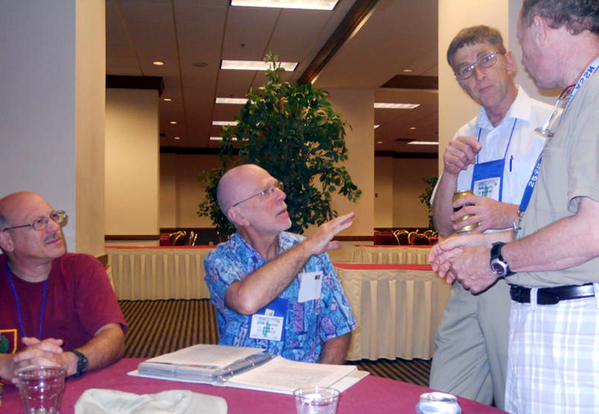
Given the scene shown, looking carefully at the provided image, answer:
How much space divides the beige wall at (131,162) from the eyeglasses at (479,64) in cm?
802

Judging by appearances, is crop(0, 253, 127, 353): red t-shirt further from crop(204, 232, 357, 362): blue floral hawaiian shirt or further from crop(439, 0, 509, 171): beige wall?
crop(439, 0, 509, 171): beige wall

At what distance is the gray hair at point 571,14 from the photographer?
51.1 inches

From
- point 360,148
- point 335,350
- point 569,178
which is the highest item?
point 360,148

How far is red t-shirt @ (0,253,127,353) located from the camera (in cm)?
191

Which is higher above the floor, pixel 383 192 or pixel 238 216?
pixel 383 192

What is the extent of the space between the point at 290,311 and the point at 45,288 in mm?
918

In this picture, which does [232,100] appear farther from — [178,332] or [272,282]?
[272,282]

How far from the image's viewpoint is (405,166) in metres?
21.0

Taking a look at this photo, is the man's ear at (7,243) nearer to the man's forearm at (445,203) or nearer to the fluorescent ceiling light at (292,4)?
the man's forearm at (445,203)

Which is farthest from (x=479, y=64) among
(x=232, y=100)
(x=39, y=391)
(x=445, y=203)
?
(x=232, y=100)

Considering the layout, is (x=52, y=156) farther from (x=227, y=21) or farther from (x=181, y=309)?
(x=181, y=309)

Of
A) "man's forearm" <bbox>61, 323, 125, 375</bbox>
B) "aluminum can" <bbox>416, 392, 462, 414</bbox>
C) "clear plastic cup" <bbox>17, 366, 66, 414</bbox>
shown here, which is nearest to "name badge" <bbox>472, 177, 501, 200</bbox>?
"aluminum can" <bbox>416, 392, 462, 414</bbox>

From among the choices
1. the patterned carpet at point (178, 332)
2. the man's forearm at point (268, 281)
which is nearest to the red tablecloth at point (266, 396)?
the man's forearm at point (268, 281)

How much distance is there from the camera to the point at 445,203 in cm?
214
